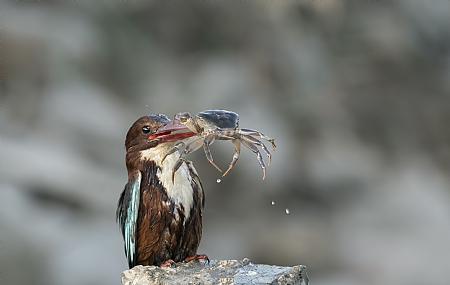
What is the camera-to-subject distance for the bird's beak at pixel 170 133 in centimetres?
258

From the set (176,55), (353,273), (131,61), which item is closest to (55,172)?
(131,61)

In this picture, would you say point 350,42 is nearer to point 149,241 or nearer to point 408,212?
point 408,212

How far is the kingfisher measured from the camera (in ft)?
8.39

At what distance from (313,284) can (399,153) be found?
1.47m

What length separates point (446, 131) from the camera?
5066 mm

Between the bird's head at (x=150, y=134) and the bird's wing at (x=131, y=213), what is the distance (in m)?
0.13

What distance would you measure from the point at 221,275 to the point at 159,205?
0.49m

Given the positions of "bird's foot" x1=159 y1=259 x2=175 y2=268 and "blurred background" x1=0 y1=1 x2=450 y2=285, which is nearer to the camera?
"bird's foot" x1=159 y1=259 x2=175 y2=268

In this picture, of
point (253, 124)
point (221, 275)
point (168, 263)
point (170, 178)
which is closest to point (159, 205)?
point (170, 178)

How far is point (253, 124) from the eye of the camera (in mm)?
4996

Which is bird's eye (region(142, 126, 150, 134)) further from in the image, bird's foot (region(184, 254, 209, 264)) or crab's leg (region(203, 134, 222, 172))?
bird's foot (region(184, 254, 209, 264))

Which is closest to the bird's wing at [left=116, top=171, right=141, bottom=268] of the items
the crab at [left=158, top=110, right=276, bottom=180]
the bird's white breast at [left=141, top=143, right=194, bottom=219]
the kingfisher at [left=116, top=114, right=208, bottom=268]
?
the kingfisher at [left=116, top=114, right=208, bottom=268]

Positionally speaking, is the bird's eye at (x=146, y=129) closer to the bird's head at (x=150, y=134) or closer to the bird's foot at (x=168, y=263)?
the bird's head at (x=150, y=134)

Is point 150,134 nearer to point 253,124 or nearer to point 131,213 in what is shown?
point 131,213
